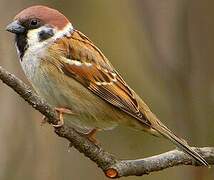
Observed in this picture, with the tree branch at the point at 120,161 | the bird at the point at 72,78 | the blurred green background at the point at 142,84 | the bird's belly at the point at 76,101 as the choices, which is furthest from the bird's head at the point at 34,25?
the blurred green background at the point at 142,84

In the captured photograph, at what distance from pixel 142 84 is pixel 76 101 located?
7.14 feet

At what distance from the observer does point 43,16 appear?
3986 mm

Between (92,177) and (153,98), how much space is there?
2.62 feet

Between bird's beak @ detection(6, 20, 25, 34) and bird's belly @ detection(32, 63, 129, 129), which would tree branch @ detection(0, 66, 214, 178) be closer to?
bird's belly @ detection(32, 63, 129, 129)

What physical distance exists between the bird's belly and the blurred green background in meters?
0.59

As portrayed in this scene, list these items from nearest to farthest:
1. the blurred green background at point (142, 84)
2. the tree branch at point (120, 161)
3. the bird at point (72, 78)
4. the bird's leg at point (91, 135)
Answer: the tree branch at point (120, 161), the bird's leg at point (91, 135), the bird at point (72, 78), the blurred green background at point (142, 84)

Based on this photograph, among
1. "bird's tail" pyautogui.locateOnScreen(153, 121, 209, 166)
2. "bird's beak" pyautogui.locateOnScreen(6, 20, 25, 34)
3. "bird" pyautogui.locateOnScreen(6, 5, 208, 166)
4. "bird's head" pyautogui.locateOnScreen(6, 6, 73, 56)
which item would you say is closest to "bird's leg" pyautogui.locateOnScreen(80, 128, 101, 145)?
"bird" pyautogui.locateOnScreen(6, 5, 208, 166)

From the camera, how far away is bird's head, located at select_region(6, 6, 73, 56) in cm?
393

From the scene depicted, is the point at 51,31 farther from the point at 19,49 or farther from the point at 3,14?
the point at 3,14

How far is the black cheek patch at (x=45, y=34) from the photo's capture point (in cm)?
400

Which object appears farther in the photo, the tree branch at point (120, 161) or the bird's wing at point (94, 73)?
the bird's wing at point (94, 73)

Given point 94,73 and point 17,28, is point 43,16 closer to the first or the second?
point 17,28

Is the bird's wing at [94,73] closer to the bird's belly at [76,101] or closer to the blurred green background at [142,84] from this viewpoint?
the bird's belly at [76,101]

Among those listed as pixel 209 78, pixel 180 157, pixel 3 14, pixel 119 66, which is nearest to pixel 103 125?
pixel 180 157
